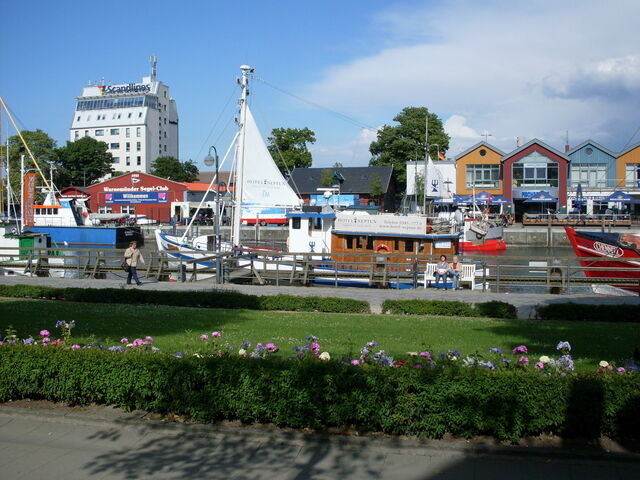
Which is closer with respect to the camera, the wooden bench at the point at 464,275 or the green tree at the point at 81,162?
the wooden bench at the point at 464,275

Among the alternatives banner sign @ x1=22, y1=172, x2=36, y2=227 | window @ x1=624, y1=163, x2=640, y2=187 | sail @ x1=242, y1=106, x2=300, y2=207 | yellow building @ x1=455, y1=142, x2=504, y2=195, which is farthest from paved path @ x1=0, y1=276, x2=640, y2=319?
window @ x1=624, y1=163, x2=640, y2=187

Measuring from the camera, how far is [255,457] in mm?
7621

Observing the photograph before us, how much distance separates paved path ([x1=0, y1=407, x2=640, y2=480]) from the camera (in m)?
7.12

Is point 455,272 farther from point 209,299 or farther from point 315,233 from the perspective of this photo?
point 209,299

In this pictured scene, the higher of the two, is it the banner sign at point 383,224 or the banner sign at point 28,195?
the banner sign at point 28,195

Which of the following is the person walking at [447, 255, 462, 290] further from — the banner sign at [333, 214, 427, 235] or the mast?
the mast

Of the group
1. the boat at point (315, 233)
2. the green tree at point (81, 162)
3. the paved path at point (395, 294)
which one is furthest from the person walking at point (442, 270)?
the green tree at point (81, 162)

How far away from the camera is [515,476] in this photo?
23.0ft

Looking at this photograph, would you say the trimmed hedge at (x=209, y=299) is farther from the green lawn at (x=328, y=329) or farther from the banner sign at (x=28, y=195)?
the banner sign at (x=28, y=195)

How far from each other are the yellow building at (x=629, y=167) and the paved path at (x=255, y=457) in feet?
238

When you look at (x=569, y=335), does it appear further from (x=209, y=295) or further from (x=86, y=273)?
(x=86, y=273)

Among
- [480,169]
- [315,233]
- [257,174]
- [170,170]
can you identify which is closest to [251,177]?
[257,174]

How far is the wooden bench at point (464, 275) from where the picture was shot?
85.4 ft

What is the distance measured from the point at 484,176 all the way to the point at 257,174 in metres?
47.4
